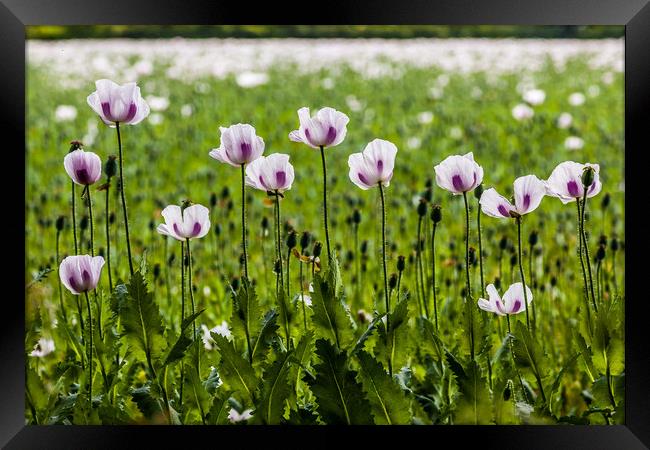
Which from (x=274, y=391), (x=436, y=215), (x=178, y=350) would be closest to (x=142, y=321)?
(x=178, y=350)

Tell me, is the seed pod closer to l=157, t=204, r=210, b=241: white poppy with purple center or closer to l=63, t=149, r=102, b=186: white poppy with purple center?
l=157, t=204, r=210, b=241: white poppy with purple center

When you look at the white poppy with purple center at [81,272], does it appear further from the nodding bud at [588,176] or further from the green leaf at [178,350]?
the nodding bud at [588,176]

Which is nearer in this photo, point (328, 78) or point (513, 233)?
point (513, 233)

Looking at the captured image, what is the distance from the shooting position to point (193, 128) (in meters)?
4.89

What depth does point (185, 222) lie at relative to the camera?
4.51ft

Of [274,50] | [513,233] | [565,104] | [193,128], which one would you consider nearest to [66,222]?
[513,233]

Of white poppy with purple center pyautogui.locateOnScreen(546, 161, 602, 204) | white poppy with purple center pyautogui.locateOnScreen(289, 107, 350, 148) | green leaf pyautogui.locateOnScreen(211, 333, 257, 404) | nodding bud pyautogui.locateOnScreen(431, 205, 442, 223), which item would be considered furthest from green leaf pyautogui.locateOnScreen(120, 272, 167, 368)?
white poppy with purple center pyautogui.locateOnScreen(546, 161, 602, 204)

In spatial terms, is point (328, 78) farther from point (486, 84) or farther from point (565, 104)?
point (565, 104)

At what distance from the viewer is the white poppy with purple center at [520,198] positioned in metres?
1.37

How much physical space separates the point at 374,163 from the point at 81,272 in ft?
1.52

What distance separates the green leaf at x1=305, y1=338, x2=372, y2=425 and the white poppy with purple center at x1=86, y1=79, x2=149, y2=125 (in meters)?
0.44

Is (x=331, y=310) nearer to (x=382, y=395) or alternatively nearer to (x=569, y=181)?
(x=382, y=395)

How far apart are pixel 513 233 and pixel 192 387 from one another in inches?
65.2

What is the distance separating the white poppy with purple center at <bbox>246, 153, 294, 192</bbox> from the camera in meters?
1.36
